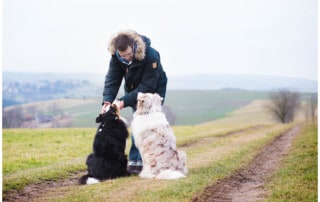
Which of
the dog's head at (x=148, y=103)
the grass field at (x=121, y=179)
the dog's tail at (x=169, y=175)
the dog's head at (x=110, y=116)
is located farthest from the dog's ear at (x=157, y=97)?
the grass field at (x=121, y=179)

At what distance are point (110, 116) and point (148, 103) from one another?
22.1 inches

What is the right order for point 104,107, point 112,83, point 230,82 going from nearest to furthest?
point 104,107
point 112,83
point 230,82

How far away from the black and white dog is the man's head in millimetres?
749

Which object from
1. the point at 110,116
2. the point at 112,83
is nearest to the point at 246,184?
the point at 110,116

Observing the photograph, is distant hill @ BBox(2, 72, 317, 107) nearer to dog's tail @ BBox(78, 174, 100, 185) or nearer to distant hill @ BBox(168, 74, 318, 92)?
distant hill @ BBox(168, 74, 318, 92)

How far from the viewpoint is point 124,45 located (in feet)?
26.0

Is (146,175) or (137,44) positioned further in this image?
(146,175)

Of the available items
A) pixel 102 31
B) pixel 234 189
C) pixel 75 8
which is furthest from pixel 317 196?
pixel 75 8

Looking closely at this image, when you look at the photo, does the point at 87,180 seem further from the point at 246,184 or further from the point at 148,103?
the point at 246,184

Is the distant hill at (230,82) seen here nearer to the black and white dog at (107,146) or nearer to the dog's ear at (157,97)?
the dog's ear at (157,97)

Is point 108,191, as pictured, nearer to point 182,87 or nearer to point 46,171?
point 46,171

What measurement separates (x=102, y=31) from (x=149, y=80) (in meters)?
0.99

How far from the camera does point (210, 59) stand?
8.89m

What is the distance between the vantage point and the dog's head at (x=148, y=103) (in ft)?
26.6
